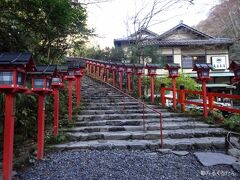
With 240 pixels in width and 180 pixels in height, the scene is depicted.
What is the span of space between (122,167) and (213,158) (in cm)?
197

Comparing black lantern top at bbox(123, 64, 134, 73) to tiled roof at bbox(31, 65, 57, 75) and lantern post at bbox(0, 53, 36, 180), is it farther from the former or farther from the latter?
lantern post at bbox(0, 53, 36, 180)

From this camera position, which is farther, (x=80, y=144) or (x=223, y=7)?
(x=223, y=7)

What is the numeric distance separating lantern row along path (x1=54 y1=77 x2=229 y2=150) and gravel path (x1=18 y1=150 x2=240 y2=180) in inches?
20.6

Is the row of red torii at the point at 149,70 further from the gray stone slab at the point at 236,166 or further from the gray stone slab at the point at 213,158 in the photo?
the gray stone slab at the point at 236,166

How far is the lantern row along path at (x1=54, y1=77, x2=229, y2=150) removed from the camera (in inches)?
230

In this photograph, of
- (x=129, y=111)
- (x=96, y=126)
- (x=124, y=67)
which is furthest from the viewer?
(x=124, y=67)

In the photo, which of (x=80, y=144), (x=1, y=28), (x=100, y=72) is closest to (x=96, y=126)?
(x=80, y=144)

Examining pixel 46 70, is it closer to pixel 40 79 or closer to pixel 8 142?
pixel 40 79

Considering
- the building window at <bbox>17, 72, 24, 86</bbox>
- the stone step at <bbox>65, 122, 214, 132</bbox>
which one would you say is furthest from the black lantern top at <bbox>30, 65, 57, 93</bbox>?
the stone step at <bbox>65, 122, 214, 132</bbox>

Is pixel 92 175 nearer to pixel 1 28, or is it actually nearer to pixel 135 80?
pixel 1 28

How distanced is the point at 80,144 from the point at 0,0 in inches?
150

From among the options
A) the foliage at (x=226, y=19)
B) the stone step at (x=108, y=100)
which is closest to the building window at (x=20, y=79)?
the stone step at (x=108, y=100)

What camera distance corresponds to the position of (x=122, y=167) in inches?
183

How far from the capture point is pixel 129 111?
892cm
